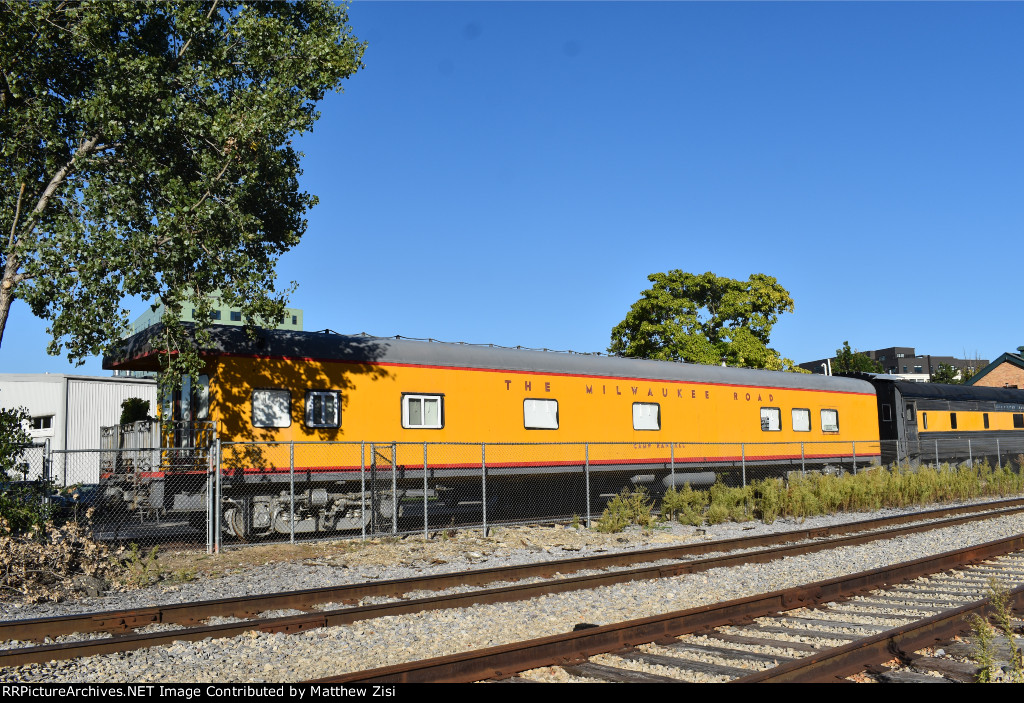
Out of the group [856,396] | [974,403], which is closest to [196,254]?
[856,396]

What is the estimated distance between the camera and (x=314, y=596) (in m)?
9.96

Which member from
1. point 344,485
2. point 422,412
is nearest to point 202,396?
point 344,485

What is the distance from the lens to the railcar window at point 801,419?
2597cm

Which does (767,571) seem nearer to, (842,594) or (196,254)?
(842,594)

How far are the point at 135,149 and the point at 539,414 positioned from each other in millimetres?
10273

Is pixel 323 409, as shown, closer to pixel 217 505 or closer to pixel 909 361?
pixel 217 505

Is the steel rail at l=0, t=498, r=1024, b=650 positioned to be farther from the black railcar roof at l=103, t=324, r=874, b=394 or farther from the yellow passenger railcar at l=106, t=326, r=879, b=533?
the black railcar roof at l=103, t=324, r=874, b=394

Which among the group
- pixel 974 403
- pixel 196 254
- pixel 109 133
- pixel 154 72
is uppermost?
pixel 154 72

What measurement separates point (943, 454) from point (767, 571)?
22.9 meters

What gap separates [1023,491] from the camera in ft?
91.6

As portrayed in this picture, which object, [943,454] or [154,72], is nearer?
[154,72]

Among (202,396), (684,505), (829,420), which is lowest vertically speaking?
(684,505)

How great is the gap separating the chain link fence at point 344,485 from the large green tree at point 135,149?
2.54 m

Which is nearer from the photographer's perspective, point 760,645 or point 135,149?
point 760,645
